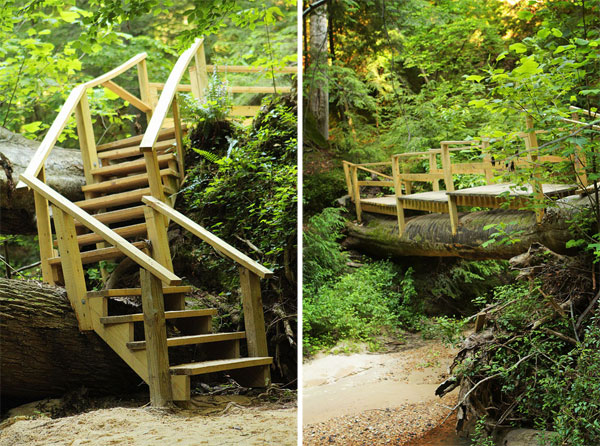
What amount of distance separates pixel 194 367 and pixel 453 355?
964 millimetres

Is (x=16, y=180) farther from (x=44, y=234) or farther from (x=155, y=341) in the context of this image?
(x=155, y=341)

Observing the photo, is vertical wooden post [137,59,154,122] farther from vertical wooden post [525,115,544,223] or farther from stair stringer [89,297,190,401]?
vertical wooden post [525,115,544,223]

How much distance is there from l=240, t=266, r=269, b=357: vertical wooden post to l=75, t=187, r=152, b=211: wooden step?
912 mm

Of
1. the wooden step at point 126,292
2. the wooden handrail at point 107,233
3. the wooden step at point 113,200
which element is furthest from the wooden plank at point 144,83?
the wooden step at point 126,292

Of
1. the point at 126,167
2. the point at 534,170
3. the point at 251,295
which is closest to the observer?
the point at 534,170

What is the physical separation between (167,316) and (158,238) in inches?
18.7

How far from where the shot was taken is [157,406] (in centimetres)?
194

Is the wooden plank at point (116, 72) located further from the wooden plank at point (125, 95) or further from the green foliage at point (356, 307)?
the green foliage at point (356, 307)

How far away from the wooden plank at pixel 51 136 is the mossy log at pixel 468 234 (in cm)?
143

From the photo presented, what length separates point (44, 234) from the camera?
2.34 metres

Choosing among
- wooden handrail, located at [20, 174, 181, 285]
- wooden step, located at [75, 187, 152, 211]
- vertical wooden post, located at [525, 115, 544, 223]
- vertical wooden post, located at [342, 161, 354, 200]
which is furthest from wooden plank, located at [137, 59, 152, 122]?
vertical wooden post, located at [525, 115, 544, 223]

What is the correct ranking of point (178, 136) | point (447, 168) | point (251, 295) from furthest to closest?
1. point (178, 136)
2. point (251, 295)
3. point (447, 168)

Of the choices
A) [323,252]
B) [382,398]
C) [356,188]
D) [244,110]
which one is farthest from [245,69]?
[382,398]

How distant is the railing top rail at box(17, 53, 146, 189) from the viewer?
2428 millimetres
